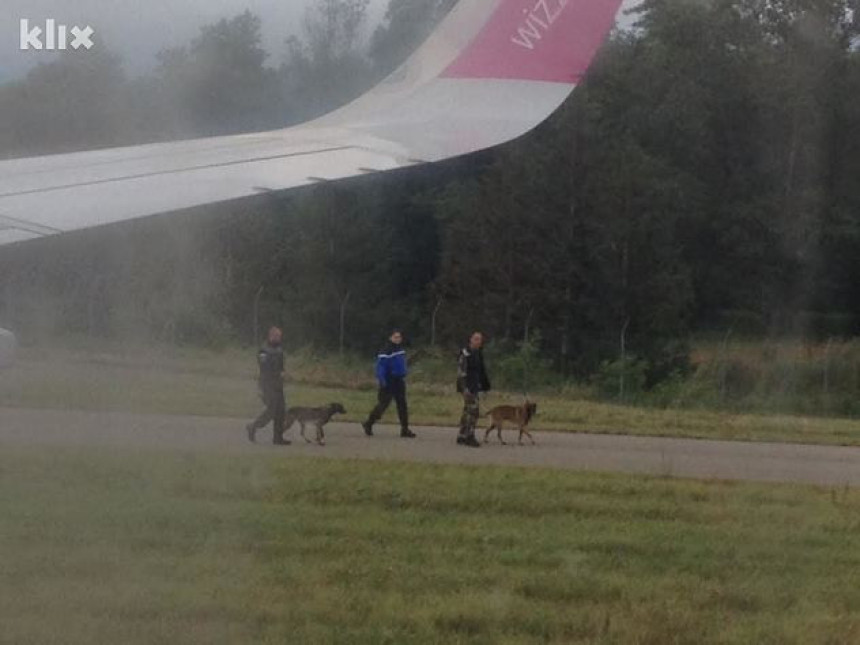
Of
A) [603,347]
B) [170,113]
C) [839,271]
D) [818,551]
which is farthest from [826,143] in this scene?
[170,113]

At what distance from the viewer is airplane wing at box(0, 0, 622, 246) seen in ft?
12.1

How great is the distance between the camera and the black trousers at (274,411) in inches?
427

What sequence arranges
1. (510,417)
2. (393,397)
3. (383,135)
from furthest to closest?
(510,417), (393,397), (383,135)

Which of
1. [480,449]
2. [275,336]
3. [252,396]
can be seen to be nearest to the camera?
[275,336]

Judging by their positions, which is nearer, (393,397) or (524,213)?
(393,397)

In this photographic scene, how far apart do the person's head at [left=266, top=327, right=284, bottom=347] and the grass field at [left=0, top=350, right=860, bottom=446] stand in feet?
0.82

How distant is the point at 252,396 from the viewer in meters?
11.8

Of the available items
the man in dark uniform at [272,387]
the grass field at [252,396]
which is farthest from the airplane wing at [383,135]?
the man in dark uniform at [272,387]

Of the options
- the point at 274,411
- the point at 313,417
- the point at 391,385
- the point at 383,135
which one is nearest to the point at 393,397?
the point at 391,385

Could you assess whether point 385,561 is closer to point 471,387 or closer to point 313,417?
point 313,417

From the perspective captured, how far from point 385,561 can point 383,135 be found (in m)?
2.56

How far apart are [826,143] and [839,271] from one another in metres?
2.35
